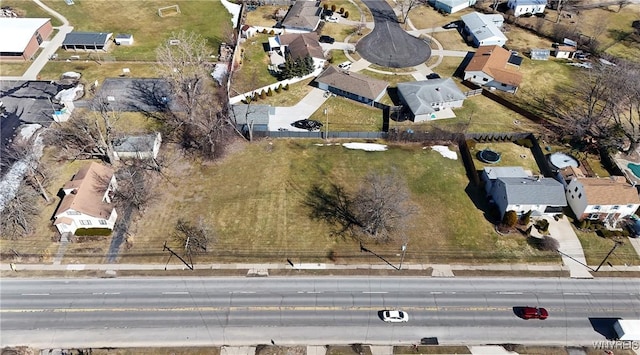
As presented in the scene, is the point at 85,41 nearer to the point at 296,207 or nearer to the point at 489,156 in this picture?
the point at 296,207

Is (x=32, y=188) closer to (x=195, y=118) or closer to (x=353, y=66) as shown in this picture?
(x=195, y=118)

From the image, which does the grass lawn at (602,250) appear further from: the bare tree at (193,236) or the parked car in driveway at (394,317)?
the bare tree at (193,236)

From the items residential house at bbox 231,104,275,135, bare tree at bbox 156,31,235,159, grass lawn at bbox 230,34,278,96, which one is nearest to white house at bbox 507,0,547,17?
grass lawn at bbox 230,34,278,96

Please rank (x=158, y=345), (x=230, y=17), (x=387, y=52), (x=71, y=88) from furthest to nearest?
1. (x=230, y=17)
2. (x=387, y=52)
3. (x=71, y=88)
4. (x=158, y=345)

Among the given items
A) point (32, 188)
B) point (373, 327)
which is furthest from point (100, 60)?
point (373, 327)

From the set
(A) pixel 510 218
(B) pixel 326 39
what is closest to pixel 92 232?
(A) pixel 510 218

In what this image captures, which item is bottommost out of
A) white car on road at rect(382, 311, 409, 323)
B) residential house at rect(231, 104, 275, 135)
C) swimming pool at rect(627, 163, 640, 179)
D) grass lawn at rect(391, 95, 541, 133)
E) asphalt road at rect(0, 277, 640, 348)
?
asphalt road at rect(0, 277, 640, 348)

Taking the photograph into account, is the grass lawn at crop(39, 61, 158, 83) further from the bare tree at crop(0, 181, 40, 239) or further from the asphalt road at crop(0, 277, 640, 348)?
the asphalt road at crop(0, 277, 640, 348)
